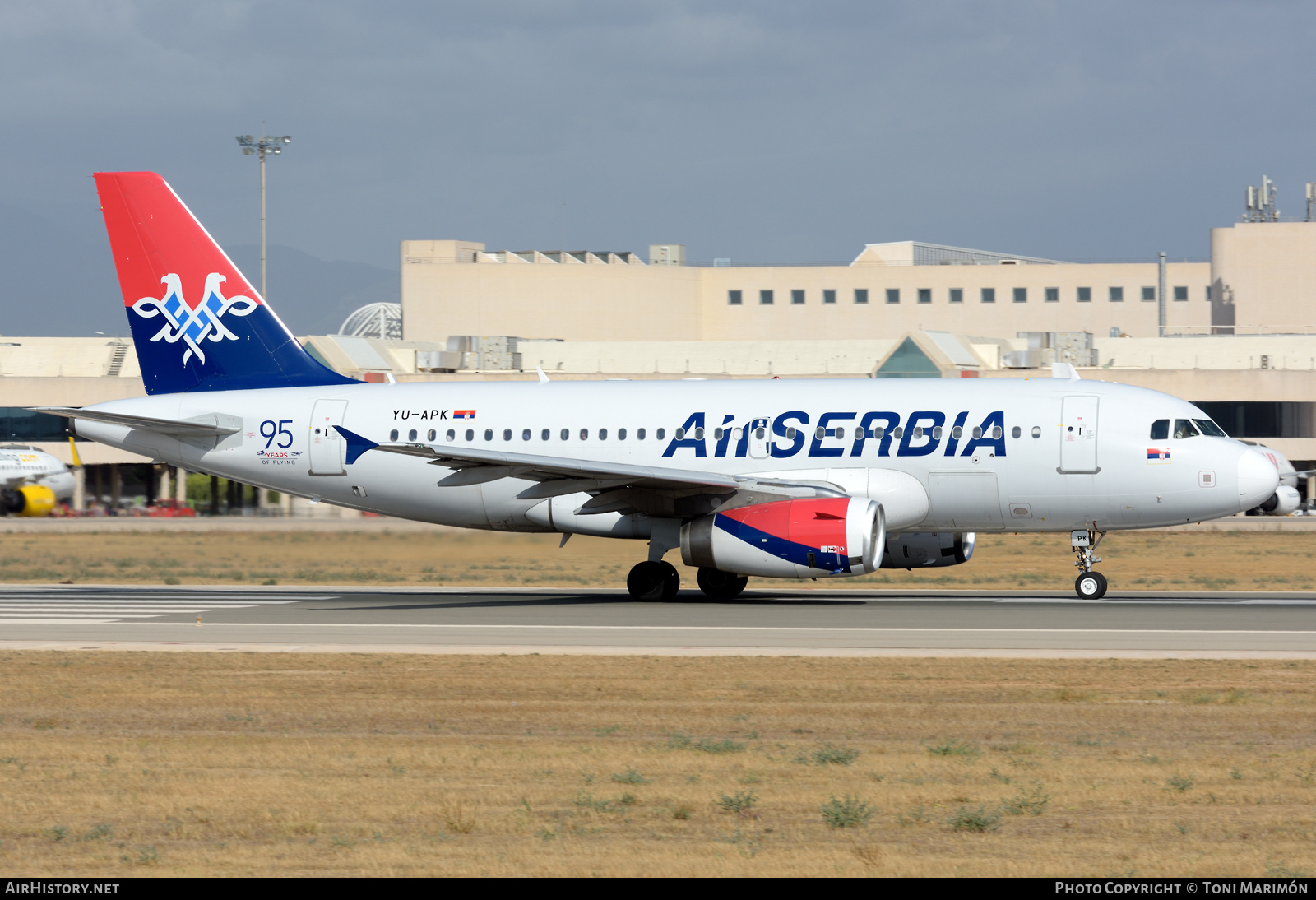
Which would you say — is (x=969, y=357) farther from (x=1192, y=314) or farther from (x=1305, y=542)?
Result: (x=1192, y=314)

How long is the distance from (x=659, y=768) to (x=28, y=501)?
206ft

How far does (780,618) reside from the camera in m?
24.0

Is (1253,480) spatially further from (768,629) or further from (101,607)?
(101,607)

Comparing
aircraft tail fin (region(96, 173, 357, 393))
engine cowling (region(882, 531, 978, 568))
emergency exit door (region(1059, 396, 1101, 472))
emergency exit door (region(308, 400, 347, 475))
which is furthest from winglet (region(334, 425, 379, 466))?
emergency exit door (region(1059, 396, 1101, 472))

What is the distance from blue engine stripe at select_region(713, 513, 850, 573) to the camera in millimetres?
24641

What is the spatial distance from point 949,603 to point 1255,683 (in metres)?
10.5

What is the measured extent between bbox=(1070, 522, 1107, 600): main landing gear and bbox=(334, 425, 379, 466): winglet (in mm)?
→ 12464

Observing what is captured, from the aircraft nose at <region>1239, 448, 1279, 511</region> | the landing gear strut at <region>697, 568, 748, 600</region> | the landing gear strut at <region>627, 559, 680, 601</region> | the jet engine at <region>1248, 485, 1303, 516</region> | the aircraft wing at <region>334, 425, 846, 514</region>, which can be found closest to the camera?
the aircraft wing at <region>334, 425, 846, 514</region>

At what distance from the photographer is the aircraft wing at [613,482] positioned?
25.4 m

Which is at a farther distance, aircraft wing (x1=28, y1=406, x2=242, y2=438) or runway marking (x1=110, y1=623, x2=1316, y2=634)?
aircraft wing (x1=28, y1=406, x2=242, y2=438)

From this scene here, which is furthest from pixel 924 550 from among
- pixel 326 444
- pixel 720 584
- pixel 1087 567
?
pixel 326 444

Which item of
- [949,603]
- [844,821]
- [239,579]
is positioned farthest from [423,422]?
[844,821]

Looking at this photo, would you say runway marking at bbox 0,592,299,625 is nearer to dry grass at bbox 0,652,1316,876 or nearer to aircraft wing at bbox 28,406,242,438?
aircraft wing at bbox 28,406,242,438

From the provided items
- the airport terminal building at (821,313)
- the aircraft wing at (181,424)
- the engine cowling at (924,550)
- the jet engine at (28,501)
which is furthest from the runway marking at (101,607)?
the airport terminal building at (821,313)
